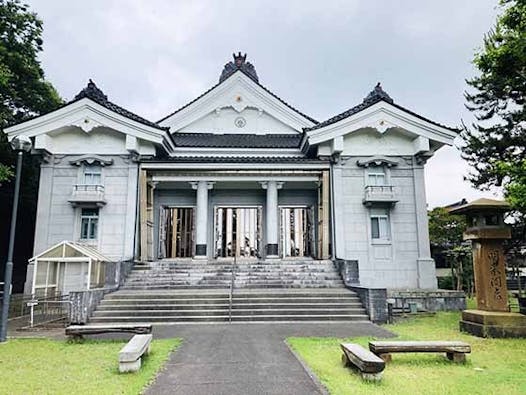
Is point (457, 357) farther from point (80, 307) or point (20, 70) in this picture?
point (20, 70)

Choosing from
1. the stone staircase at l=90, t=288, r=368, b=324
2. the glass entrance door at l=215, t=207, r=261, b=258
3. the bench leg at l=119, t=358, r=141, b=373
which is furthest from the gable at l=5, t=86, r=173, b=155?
the bench leg at l=119, t=358, r=141, b=373

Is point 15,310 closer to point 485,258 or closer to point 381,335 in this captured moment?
point 381,335

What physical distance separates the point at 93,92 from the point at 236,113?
583 cm

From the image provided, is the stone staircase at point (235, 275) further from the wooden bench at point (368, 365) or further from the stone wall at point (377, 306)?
the wooden bench at point (368, 365)

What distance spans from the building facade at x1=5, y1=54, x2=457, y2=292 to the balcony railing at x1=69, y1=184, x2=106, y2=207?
0.13ft

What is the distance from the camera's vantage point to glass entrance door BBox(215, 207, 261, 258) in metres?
15.5

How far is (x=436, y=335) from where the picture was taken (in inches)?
316

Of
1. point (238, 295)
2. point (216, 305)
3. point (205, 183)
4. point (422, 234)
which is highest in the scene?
point (205, 183)

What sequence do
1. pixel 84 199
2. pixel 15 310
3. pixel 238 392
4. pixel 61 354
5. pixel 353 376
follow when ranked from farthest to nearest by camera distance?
pixel 84 199
pixel 15 310
pixel 61 354
pixel 353 376
pixel 238 392

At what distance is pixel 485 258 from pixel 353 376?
202 inches

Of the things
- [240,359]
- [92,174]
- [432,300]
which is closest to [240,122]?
[92,174]

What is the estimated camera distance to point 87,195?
44.6 ft

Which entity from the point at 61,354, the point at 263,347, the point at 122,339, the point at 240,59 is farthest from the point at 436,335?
the point at 240,59

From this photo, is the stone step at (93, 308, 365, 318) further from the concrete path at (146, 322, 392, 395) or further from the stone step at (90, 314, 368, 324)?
the concrete path at (146, 322, 392, 395)
